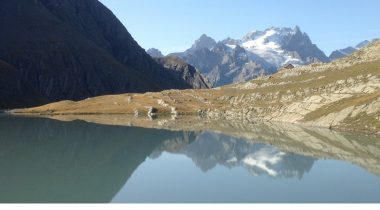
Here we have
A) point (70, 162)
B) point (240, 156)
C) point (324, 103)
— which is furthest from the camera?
point (324, 103)

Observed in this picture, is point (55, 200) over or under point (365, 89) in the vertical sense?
under

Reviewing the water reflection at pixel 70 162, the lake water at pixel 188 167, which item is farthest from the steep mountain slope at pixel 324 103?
the water reflection at pixel 70 162

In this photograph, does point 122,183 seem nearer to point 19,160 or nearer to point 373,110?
point 19,160

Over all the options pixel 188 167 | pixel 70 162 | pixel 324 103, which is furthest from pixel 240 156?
pixel 324 103

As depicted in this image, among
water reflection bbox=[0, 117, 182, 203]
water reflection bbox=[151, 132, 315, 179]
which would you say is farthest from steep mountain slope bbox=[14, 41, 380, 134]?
water reflection bbox=[0, 117, 182, 203]

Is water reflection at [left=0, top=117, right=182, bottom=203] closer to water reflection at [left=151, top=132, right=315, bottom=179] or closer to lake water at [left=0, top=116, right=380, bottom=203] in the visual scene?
lake water at [left=0, top=116, right=380, bottom=203]

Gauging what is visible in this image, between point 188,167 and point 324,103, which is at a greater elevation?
point 324,103

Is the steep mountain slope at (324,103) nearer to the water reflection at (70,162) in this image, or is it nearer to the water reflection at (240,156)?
the water reflection at (240,156)

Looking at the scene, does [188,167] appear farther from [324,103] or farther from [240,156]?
[324,103]

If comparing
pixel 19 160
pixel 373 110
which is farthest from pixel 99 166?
pixel 373 110
